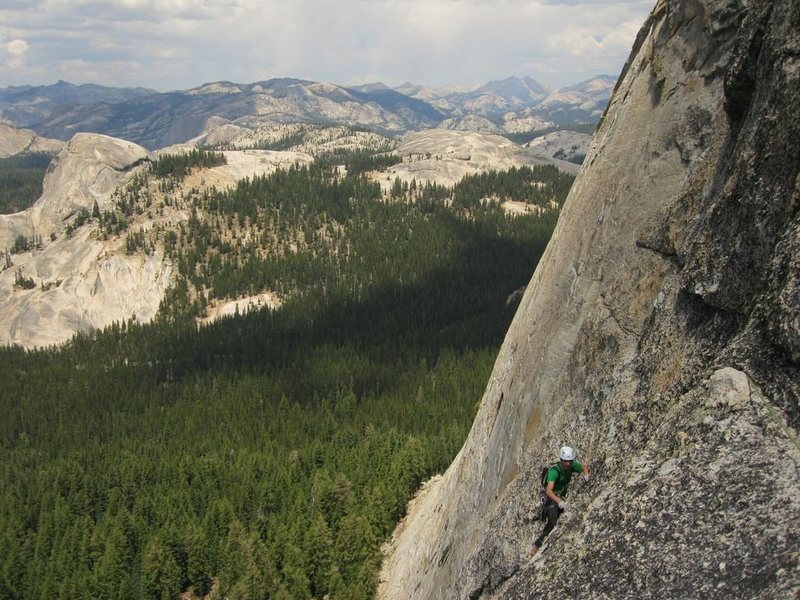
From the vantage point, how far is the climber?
15219 mm

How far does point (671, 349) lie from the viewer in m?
14.2

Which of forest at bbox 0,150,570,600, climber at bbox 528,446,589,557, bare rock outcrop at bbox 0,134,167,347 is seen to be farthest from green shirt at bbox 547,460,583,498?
bare rock outcrop at bbox 0,134,167,347

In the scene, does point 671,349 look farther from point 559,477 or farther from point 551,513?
point 551,513

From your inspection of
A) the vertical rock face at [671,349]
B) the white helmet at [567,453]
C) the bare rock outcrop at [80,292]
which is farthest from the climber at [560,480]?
the bare rock outcrop at [80,292]

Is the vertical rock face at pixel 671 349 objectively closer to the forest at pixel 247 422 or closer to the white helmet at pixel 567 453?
the white helmet at pixel 567 453

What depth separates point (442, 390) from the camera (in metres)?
117

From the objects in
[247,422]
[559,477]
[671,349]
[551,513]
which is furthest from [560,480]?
[247,422]

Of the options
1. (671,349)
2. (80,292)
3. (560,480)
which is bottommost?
(80,292)

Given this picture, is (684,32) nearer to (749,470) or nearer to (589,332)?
(589,332)

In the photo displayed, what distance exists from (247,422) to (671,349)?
103957 millimetres

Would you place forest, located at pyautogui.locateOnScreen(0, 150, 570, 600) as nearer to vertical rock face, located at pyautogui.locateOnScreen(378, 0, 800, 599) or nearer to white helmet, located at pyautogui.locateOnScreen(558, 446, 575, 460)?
vertical rock face, located at pyautogui.locateOnScreen(378, 0, 800, 599)

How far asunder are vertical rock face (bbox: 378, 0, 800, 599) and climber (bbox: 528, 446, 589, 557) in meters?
0.36

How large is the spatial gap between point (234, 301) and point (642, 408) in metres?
175

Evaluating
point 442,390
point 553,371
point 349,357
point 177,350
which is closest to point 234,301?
point 177,350
